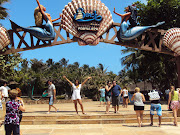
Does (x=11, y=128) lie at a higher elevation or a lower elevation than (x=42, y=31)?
lower

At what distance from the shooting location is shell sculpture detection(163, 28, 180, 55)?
33.9ft

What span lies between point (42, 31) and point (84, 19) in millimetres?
2143

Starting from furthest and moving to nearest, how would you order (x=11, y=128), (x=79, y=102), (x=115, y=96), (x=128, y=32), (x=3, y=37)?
1. (x=128, y=32)
2. (x=3, y=37)
3. (x=115, y=96)
4. (x=79, y=102)
5. (x=11, y=128)

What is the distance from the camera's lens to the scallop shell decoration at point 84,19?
1021 cm

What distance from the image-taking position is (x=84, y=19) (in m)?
10.2

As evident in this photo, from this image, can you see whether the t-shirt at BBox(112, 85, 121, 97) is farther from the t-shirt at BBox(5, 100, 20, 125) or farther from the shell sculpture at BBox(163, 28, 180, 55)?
the t-shirt at BBox(5, 100, 20, 125)

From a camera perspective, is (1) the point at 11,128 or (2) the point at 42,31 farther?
(2) the point at 42,31

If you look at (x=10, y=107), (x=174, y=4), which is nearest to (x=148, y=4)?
(x=174, y=4)

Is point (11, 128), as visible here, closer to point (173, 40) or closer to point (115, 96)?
point (115, 96)

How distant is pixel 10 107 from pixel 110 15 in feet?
25.0

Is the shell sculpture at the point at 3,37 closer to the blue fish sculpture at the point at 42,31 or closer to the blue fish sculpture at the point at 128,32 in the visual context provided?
the blue fish sculpture at the point at 42,31

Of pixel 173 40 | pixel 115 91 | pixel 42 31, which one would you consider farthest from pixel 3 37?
pixel 173 40

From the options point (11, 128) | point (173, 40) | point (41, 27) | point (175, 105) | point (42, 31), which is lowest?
point (11, 128)

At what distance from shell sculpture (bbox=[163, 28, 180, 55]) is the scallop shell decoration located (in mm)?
3381
